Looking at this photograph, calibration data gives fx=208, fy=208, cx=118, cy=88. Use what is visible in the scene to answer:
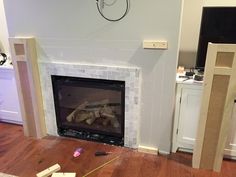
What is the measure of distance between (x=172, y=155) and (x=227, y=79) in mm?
1014

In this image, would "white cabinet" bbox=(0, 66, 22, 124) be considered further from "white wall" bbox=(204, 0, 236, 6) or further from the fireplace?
"white wall" bbox=(204, 0, 236, 6)

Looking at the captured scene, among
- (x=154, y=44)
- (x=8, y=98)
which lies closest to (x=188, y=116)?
(x=154, y=44)

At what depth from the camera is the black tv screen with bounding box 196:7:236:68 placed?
6.31ft

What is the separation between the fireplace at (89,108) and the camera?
7.67 feet

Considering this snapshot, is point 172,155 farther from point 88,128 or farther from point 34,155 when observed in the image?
point 34,155

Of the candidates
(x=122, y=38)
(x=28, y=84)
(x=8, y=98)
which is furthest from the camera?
(x=8, y=98)

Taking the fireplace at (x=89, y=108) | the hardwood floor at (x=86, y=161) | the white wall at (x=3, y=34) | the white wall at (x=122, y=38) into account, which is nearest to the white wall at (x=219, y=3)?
the white wall at (x=122, y=38)

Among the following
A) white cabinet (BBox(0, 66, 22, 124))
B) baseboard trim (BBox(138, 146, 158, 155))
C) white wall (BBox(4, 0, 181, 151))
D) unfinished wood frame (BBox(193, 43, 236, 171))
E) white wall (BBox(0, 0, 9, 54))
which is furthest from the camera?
white wall (BBox(0, 0, 9, 54))

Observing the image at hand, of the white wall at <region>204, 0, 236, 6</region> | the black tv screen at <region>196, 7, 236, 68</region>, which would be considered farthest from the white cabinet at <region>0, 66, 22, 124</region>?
the white wall at <region>204, 0, 236, 6</region>

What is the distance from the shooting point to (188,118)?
2.17 metres

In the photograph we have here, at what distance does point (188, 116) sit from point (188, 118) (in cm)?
2

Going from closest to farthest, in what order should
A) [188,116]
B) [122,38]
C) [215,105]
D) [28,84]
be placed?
[215,105] → [122,38] → [188,116] → [28,84]

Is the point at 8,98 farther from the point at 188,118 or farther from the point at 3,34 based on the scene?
the point at 188,118

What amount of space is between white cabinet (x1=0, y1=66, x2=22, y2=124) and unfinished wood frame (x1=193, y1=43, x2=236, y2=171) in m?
2.24
